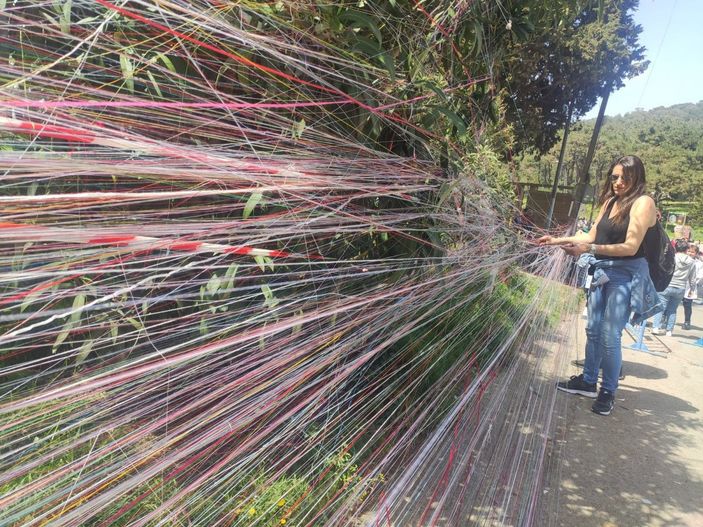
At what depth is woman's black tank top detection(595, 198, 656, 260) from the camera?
3.55m

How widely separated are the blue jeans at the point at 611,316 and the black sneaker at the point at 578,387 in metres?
0.27

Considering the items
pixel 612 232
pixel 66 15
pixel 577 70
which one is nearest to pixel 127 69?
pixel 66 15

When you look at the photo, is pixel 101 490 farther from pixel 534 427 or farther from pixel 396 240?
pixel 534 427

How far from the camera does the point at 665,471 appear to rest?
3135 mm

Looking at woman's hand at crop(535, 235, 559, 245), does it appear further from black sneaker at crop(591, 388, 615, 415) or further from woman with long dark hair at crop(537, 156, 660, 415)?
black sneaker at crop(591, 388, 615, 415)

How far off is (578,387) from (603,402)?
10.4 inches

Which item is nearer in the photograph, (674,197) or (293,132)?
(293,132)

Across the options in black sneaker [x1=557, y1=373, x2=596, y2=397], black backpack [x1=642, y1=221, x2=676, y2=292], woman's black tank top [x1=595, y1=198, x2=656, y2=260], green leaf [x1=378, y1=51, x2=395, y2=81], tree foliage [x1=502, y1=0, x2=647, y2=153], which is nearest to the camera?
green leaf [x1=378, y1=51, x2=395, y2=81]

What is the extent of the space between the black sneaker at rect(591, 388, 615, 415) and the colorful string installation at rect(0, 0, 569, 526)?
1.65m

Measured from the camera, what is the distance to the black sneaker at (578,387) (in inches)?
156

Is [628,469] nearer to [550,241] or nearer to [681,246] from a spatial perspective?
[550,241]

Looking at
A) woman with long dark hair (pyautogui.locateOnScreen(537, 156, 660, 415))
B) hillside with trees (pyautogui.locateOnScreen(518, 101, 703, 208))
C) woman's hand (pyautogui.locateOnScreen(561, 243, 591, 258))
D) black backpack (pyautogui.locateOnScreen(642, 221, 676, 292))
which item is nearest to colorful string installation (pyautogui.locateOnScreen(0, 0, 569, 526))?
woman's hand (pyautogui.locateOnScreen(561, 243, 591, 258))

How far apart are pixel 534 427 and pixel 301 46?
9.18ft

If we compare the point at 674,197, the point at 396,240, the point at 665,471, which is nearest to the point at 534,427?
the point at 665,471
